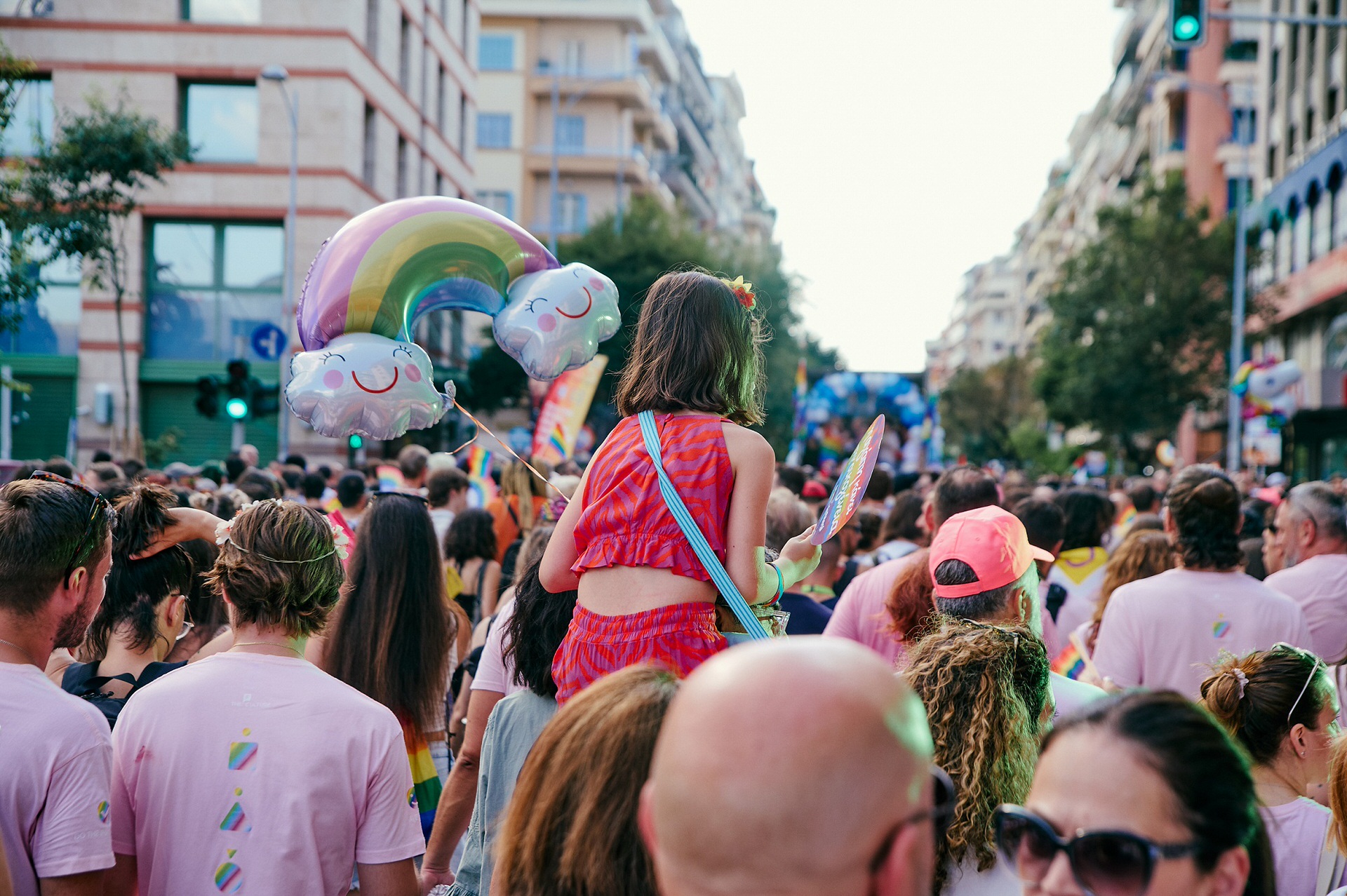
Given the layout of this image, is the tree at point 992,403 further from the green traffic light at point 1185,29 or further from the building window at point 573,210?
the green traffic light at point 1185,29

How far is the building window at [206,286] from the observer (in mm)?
26938

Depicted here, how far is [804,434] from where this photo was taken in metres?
29.8

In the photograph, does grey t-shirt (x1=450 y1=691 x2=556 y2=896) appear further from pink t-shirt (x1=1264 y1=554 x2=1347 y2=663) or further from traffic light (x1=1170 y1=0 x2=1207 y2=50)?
traffic light (x1=1170 y1=0 x2=1207 y2=50)

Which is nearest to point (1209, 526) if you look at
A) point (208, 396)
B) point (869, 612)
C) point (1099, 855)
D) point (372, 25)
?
point (869, 612)

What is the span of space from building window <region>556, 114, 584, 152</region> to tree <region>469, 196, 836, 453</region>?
30.3 ft

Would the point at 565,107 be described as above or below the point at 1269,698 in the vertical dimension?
above

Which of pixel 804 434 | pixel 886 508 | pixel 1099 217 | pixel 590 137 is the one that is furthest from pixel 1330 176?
pixel 590 137

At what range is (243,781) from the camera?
2.73 m

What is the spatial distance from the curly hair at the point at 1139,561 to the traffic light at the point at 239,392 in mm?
13166

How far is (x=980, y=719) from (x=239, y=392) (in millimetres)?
15540

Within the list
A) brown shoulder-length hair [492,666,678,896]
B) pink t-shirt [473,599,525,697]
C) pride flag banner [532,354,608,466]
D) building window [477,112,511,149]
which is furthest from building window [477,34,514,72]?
brown shoulder-length hair [492,666,678,896]

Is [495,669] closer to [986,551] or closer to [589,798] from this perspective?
[986,551]

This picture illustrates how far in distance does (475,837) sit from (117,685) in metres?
1.05

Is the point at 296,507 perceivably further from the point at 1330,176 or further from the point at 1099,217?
the point at 1099,217
